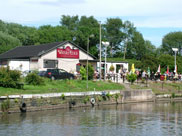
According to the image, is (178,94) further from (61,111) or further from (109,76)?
(61,111)

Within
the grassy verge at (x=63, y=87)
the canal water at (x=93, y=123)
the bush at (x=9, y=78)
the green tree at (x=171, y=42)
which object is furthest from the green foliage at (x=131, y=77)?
the green tree at (x=171, y=42)

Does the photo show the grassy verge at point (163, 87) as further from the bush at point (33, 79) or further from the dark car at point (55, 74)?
the bush at point (33, 79)

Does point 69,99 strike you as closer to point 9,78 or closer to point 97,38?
point 9,78

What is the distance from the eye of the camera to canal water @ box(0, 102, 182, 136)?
19.8 m

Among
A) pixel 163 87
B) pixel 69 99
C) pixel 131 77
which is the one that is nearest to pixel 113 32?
pixel 163 87

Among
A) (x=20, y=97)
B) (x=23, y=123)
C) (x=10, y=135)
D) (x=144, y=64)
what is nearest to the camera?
(x=10, y=135)

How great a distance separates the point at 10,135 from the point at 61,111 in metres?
10.4

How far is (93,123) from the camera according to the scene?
904 inches

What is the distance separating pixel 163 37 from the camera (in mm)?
103875

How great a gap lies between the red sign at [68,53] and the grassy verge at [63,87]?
1284cm

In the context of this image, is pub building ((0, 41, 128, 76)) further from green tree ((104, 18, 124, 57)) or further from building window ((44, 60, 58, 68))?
green tree ((104, 18, 124, 57))

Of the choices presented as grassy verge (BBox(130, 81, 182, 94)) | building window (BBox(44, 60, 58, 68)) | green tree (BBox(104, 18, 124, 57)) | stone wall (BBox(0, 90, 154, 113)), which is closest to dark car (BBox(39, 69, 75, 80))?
stone wall (BBox(0, 90, 154, 113))

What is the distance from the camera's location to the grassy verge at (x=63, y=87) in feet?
97.8

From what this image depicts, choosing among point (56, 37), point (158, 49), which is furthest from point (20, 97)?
point (158, 49)
